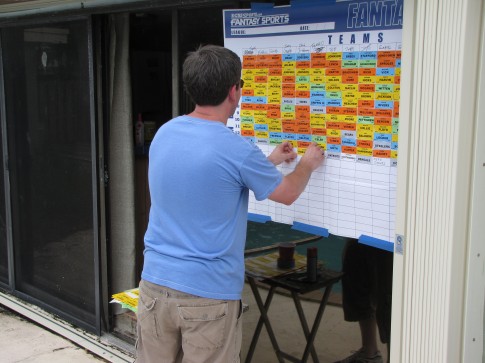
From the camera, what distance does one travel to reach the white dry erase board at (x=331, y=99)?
2193 mm

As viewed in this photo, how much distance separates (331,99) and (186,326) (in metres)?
1.04

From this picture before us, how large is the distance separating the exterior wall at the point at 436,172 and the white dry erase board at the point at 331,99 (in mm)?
282

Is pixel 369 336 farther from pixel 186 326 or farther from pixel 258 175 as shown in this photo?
pixel 258 175

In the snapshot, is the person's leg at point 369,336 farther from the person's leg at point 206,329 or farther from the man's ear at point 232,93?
the man's ear at point 232,93

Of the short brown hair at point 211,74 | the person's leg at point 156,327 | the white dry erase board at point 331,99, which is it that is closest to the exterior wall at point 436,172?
the white dry erase board at point 331,99

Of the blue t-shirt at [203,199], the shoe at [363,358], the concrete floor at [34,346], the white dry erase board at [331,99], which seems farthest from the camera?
the concrete floor at [34,346]

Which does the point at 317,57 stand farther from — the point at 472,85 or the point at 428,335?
the point at 428,335

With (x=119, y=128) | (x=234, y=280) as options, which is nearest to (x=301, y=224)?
(x=234, y=280)

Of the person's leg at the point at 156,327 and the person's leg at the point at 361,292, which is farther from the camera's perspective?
the person's leg at the point at 361,292

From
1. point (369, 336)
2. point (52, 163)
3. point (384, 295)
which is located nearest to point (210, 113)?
point (384, 295)

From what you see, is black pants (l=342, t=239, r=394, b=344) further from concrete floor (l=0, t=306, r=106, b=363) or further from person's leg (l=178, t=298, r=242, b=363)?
concrete floor (l=0, t=306, r=106, b=363)

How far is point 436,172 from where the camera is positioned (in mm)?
1807

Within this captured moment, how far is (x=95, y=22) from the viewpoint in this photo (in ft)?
11.9

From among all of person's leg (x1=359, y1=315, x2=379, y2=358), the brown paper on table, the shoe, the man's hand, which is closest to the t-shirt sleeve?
the man's hand
